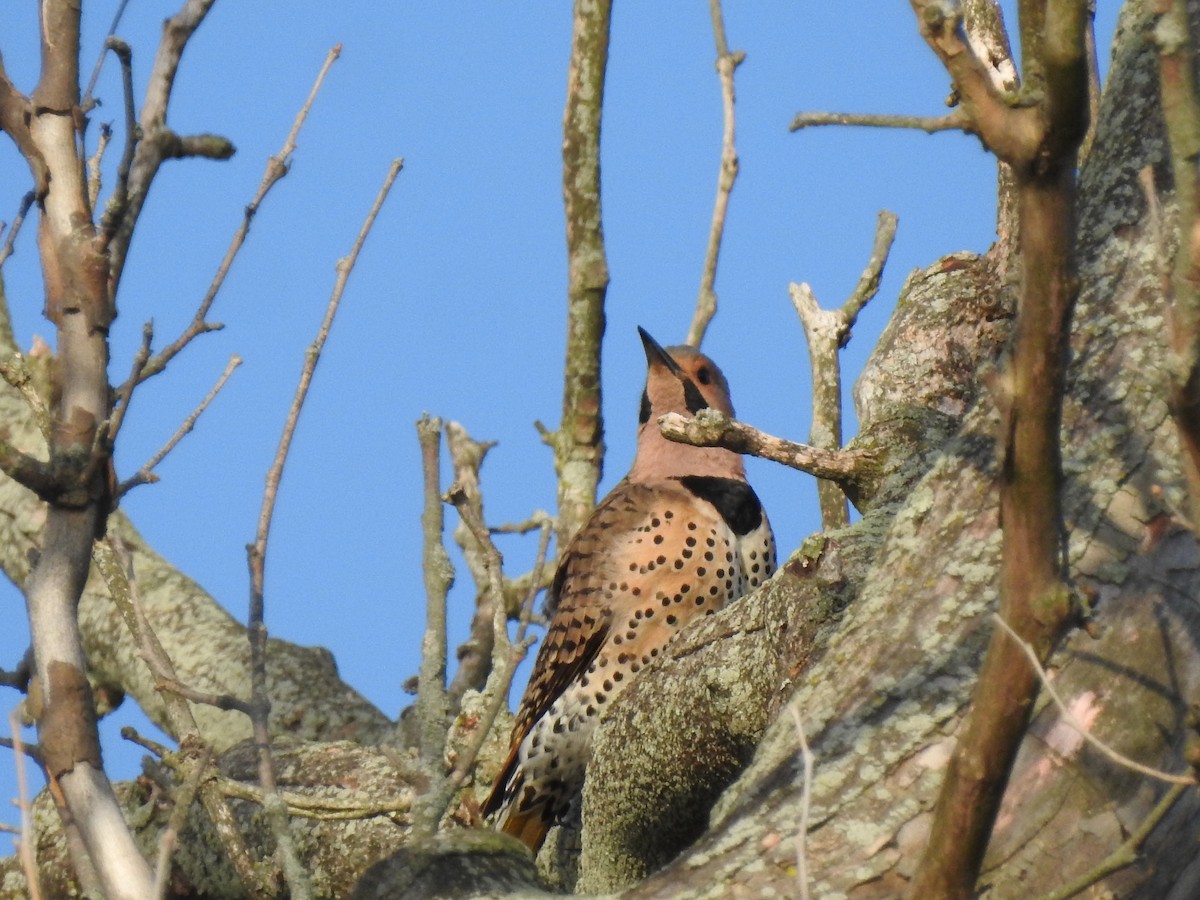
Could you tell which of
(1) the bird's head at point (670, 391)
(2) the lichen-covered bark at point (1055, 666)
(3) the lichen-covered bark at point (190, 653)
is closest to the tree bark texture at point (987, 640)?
(2) the lichen-covered bark at point (1055, 666)

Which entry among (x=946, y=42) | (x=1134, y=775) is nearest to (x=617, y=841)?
(x=1134, y=775)

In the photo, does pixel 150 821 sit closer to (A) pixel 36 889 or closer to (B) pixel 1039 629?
(A) pixel 36 889

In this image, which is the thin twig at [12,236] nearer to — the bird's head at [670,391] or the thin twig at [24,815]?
the thin twig at [24,815]

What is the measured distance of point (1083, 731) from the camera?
188 centimetres

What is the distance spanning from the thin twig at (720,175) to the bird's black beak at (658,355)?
787 millimetres

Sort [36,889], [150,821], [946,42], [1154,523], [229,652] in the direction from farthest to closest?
[229,652], [150,821], [1154,523], [36,889], [946,42]

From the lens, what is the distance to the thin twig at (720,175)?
16.7ft

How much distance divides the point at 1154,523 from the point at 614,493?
355 centimetres

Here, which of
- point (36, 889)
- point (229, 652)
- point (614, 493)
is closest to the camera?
point (36, 889)

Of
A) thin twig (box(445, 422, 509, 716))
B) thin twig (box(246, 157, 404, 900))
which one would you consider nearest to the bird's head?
thin twig (box(445, 422, 509, 716))

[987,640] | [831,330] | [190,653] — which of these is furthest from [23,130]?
[190,653]

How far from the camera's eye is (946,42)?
1480 millimetres

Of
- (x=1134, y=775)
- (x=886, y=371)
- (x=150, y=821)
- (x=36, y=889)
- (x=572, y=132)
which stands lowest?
(x=1134, y=775)

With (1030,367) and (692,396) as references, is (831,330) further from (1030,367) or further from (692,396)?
(1030,367)
